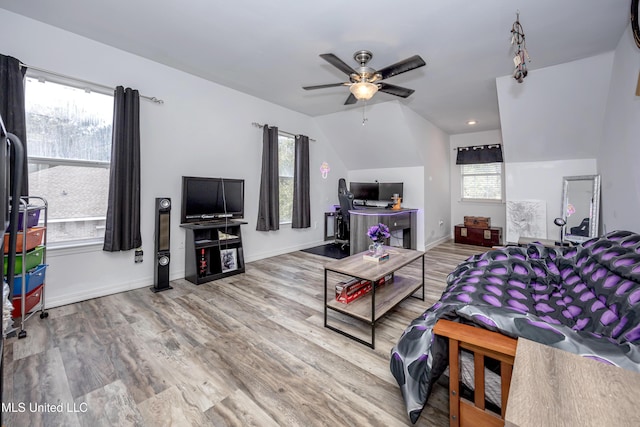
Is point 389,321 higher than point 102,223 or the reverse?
the reverse

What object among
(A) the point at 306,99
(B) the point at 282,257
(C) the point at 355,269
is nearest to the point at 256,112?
(A) the point at 306,99

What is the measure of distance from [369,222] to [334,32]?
2730 mm

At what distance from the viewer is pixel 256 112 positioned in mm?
4152

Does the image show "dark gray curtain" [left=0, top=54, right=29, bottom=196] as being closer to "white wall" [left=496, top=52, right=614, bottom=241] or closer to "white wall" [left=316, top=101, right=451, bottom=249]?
"white wall" [left=316, top=101, right=451, bottom=249]

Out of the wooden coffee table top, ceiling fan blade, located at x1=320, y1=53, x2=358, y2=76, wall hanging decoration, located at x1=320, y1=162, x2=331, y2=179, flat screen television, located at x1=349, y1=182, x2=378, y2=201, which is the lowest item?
the wooden coffee table top

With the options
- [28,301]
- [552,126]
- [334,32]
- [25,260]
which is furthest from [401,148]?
[28,301]

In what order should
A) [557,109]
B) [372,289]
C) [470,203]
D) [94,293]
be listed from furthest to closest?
[470,203], [557,109], [94,293], [372,289]

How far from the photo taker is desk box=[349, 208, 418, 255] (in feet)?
14.0

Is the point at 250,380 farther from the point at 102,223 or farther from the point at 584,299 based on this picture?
the point at 102,223

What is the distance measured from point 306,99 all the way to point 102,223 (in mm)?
3203

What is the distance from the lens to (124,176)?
275 cm

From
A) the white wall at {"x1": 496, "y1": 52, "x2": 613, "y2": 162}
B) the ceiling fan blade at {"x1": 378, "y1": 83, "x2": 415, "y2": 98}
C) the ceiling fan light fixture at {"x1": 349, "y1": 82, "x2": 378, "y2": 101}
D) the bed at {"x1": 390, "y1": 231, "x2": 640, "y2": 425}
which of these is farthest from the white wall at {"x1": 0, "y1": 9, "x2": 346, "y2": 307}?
the white wall at {"x1": 496, "y1": 52, "x2": 613, "y2": 162}

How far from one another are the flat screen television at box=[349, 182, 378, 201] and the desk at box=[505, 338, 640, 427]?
4.82 metres

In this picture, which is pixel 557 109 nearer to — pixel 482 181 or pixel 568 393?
pixel 482 181
